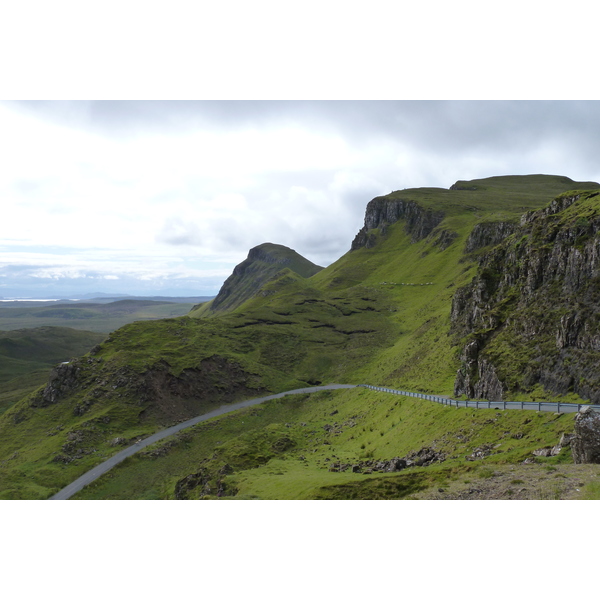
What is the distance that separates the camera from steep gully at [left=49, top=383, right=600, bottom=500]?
36450 millimetres

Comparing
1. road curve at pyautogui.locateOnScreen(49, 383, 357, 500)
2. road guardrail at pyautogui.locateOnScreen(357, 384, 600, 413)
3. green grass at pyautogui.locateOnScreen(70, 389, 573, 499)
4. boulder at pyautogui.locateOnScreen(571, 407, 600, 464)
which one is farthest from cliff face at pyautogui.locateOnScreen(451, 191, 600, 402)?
road curve at pyautogui.locateOnScreen(49, 383, 357, 500)

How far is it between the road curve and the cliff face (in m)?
54.6

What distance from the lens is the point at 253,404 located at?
104m

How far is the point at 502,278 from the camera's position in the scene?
66500 millimetres

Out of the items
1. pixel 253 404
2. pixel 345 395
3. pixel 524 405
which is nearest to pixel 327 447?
pixel 524 405

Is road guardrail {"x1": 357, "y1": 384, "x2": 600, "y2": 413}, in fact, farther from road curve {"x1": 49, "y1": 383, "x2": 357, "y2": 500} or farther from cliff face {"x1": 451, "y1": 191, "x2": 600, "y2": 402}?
road curve {"x1": 49, "y1": 383, "x2": 357, "y2": 500}

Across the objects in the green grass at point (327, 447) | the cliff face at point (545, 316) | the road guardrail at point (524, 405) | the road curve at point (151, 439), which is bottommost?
the road curve at point (151, 439)

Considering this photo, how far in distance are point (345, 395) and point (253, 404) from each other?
23.5 meters

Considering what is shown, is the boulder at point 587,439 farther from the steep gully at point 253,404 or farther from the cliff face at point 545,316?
the cliff face at point 545,316

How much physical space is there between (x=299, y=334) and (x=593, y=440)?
4958 inches

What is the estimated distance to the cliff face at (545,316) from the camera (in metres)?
42.2

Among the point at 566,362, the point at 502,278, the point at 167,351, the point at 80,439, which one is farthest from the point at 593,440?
the point at 167,351

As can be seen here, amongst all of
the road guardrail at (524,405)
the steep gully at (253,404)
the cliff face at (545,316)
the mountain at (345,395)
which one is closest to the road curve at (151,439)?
the steep gully at (253,404)

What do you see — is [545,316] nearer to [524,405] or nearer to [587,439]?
[524,405]
